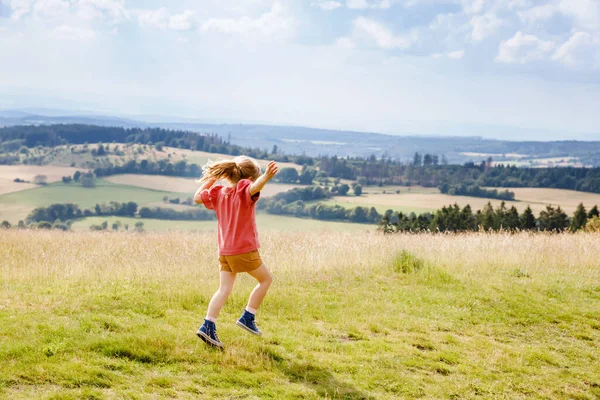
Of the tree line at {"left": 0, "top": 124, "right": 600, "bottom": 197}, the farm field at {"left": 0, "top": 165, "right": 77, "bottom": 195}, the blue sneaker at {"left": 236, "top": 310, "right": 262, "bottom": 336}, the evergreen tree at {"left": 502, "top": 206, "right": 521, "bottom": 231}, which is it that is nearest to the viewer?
the blue sneaker at {"left": 236, "top": 310, "right": 262, "bottom": 336}

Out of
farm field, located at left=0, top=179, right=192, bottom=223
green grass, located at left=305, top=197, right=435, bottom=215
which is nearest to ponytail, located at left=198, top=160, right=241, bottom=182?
green grass, located at left=305, top=197, right=435, bottom=215

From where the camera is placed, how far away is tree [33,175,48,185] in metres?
81.4

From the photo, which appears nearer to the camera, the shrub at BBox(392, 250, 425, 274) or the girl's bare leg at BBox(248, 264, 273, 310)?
the girl's bare leg at BBox(248, 264, 273, 310)

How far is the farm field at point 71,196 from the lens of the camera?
67438mm

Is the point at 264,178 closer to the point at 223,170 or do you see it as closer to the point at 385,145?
the point at 223,170

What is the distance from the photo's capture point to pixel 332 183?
8688 cm

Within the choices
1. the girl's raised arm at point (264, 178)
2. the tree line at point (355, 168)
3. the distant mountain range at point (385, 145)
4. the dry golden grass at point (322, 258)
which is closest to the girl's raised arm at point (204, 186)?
the girl's raised arm at point (264, 178)

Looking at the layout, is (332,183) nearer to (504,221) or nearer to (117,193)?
(117,193)

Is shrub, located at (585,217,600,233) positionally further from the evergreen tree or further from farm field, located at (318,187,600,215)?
farm field, located at (318,187,600,215)

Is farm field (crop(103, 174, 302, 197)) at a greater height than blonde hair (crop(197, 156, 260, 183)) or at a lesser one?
lesser

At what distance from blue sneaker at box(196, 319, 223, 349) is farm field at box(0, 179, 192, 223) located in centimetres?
6365

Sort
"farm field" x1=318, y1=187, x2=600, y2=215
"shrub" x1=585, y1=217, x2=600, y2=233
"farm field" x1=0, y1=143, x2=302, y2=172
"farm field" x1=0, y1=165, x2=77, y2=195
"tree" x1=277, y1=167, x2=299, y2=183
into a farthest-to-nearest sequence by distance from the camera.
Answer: "farm field" x1=0, y1=143, x2=302, y2=172
"tree" x1=277, y1=167, x2=299, y2=183
"farm field" x1=0, y1=165, x2=77, y2=195
"farm field" x1=318, y1=187, x2=600, y2=215
"shrub" x1=585, y1=217, x2=600, y2=233

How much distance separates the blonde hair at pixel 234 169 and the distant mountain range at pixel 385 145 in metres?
133

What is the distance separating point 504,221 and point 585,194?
47544mm
